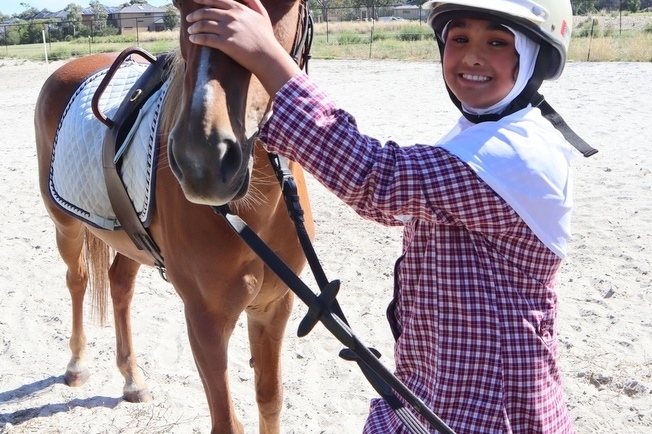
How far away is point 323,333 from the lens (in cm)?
364

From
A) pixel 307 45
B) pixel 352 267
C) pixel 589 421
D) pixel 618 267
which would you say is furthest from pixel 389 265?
pixel 307 45

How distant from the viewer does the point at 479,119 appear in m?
1.30

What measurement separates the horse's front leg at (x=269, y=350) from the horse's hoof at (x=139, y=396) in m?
0.82

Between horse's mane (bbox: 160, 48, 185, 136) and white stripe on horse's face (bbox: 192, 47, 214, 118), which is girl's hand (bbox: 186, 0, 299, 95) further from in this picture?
horse's mane (bbox: 160, 48, 185, 136)

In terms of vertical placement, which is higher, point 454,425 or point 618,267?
point 454,425

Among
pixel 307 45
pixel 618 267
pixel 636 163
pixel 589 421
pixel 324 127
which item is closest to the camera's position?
pixel 324 127

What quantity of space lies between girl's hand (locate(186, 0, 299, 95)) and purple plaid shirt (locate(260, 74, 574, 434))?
0.04 m

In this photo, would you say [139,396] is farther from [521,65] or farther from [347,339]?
[521,65]

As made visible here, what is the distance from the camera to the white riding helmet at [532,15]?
1.19m

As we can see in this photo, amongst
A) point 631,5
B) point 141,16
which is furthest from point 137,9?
point 631,5

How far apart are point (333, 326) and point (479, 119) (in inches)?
20.2

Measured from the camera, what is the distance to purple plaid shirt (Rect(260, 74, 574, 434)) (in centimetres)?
114

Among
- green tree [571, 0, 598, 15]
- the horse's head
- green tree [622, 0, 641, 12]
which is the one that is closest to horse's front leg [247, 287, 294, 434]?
the horse's head

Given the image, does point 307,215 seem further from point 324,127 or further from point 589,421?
point 589,421
